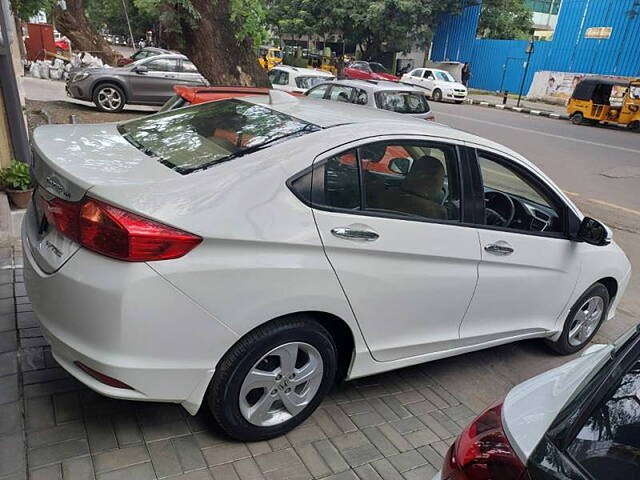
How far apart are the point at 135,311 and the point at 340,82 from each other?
9.31 m

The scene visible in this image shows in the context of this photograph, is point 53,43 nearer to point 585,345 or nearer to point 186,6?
point 186,6

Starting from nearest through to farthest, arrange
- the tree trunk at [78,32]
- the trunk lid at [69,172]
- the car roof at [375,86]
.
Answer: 1. the trunk lid at [69,172]
2. the car roof at [375,86]
3. the tree trunk at [78,32]

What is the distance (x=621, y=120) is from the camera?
2048 centimetres

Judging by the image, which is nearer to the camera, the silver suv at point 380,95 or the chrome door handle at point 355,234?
the chrome door handle at point 355,234

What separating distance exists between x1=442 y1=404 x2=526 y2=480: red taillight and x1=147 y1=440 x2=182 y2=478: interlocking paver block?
1.32 m

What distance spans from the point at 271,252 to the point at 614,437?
4.70ft

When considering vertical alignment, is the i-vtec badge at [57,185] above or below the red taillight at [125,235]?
above

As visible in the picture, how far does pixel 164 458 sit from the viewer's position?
2414mm

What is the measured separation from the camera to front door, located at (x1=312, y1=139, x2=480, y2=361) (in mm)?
2496

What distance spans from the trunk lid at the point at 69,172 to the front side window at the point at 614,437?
1837 millimetres

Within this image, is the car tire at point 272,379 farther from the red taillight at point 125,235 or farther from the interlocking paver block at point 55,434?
the interlocking paver block at point 55,434

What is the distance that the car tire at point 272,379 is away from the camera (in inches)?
92.3

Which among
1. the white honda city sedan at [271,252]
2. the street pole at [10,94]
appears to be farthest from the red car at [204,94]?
the white honda city sedan at [271,252]

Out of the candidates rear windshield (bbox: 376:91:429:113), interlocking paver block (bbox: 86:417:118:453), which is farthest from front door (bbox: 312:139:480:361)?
rear windshield (bbox: 376:91:429:113)
